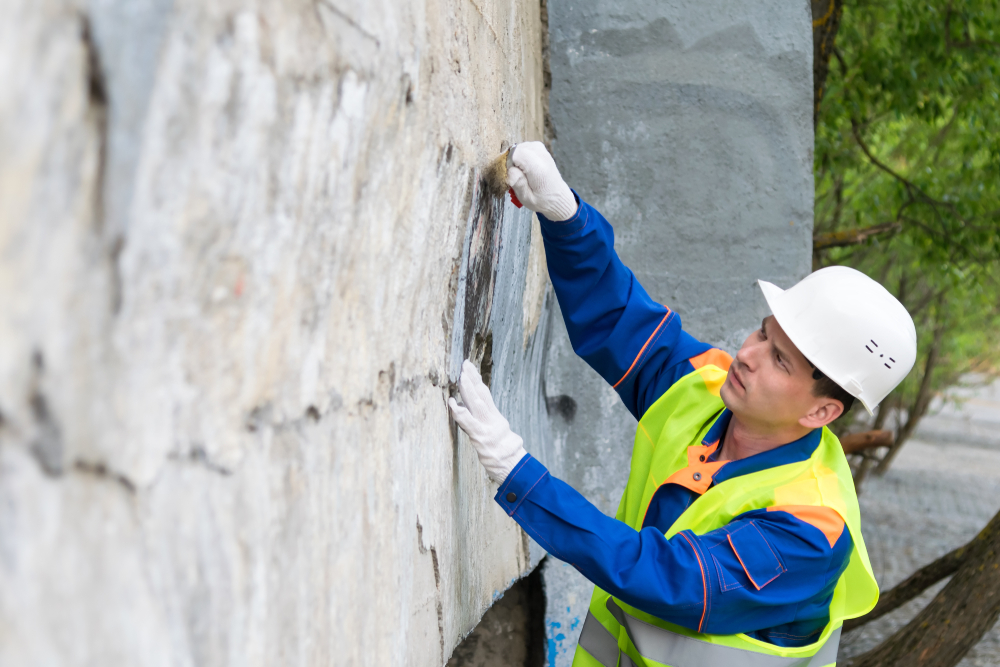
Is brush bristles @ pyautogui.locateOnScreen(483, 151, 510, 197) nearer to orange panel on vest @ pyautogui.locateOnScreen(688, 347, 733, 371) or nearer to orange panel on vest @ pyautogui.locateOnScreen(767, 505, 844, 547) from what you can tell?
orange panel on vest @ pyautogui.locateOnScreen(688, 347, 733, 371)

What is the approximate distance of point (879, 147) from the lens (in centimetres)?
851

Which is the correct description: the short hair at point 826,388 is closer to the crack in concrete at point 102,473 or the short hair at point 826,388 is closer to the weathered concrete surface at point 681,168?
the weathered concrete surface at point 681,168

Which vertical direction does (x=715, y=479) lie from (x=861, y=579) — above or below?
above

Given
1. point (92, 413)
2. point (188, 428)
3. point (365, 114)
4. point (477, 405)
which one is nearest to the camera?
point (92, 413)

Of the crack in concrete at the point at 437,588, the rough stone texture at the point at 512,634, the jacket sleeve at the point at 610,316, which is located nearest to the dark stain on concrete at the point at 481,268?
the jacket sleeve at the point at 610,316

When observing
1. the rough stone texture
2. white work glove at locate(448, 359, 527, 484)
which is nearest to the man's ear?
white work glove at locate(448, 359, 527, 484)

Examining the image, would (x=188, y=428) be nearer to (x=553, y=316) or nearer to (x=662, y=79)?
(x=553, y=316)

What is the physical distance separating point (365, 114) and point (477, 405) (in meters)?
0.82

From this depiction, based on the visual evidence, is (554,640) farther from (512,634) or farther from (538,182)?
(538,182)

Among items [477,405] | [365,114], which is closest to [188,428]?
[365,114]

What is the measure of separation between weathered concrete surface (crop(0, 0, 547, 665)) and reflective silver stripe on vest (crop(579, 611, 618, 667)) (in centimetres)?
81

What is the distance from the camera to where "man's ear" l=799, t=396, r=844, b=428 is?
1908 mm

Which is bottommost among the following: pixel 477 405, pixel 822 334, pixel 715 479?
pixel 715 479

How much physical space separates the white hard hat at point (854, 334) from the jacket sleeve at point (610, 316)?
0.38 metres
